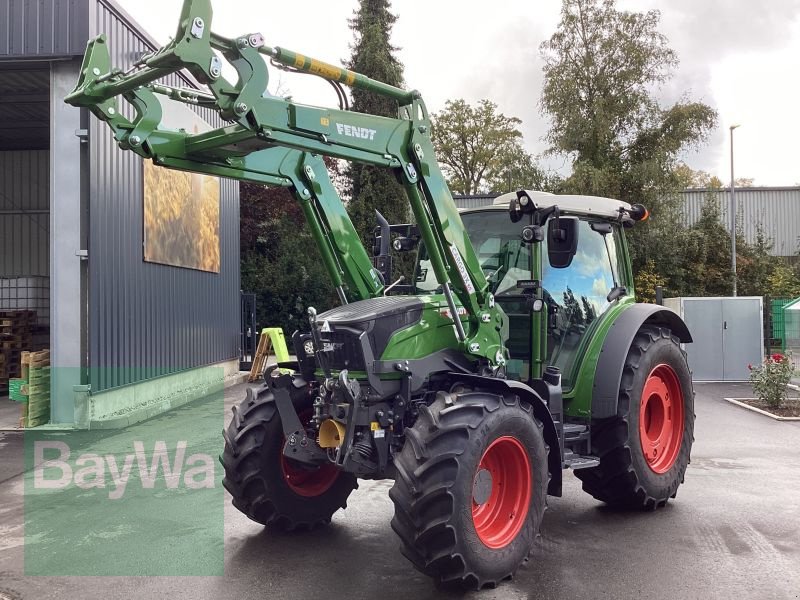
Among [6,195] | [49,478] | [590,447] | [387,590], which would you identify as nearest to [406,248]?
[590,447]

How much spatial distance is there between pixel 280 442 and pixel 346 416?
924 mm

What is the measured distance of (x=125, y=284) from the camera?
36.8ft

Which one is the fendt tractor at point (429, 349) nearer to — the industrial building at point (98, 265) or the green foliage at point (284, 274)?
the industrial building at point (98, 265)

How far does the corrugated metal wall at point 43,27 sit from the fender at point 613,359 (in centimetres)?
822

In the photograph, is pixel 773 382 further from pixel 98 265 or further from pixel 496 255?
pixel 98 265

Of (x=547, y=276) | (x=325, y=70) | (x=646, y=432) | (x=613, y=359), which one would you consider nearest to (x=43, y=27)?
(x=325, y=70)

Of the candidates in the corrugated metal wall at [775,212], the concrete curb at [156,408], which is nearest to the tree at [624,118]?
the corrugated metal wall at [775,212]

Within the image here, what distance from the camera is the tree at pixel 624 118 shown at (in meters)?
22.8

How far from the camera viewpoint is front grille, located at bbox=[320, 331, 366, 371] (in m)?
4.84

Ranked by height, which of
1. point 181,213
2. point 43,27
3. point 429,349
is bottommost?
point 429,349

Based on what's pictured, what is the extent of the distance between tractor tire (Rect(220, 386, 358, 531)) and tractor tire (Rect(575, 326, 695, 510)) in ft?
7.56

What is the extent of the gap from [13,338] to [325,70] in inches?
480

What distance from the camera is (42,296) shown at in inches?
580

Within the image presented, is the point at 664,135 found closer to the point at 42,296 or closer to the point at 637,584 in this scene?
the point at 42,296
